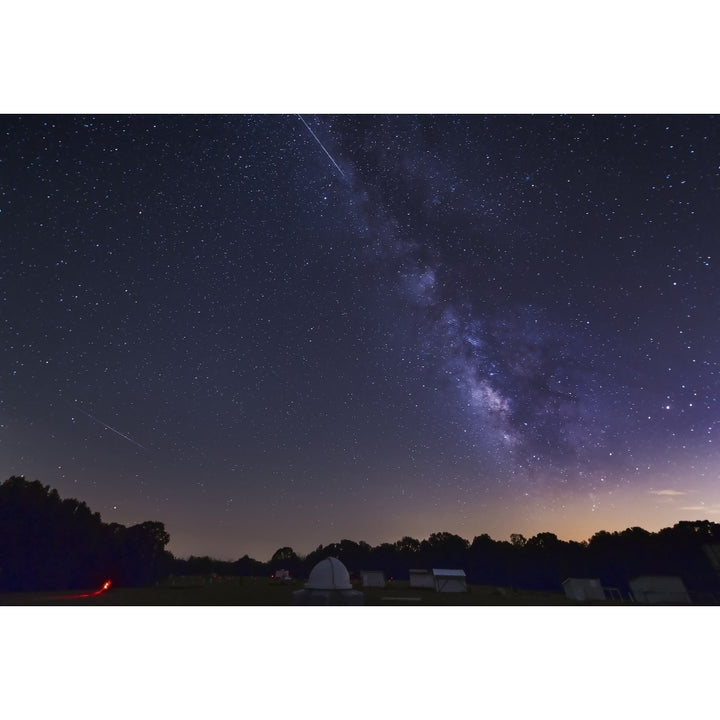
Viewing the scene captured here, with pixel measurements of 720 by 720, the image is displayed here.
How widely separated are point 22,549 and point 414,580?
32.2 meters

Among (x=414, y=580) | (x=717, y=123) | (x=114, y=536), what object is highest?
(x=717, y=123)

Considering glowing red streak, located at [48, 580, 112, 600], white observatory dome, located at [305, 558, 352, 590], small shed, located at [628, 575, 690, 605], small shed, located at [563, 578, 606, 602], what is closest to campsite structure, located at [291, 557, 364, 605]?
white observatory dome, located at [305, 558, 352, 590]

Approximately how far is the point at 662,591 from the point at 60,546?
45.6m

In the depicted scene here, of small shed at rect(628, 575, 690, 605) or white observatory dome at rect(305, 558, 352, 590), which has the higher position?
small shed at rect(628, 575, 690, 605)

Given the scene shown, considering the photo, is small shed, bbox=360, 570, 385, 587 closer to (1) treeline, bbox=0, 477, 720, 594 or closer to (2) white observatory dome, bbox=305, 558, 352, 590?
(1) treeline, bbox=0, 477, 720, 594

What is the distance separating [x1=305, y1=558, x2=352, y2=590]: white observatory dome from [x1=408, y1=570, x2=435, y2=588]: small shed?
1814 centimetres

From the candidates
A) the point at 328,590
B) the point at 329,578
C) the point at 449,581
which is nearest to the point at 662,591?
the point at 449,581

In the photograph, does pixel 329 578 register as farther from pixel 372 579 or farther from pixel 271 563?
pixel 271 563

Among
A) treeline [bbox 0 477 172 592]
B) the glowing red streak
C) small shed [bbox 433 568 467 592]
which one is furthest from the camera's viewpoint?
treeline [bbox 0 477 172 592]

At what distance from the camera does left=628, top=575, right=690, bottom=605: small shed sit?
2528cm

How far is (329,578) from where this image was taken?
2034cm

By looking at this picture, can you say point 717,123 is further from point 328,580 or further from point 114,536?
point 114,536

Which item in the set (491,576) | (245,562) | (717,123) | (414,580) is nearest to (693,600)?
(414,580)

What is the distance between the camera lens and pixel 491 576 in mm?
47344
